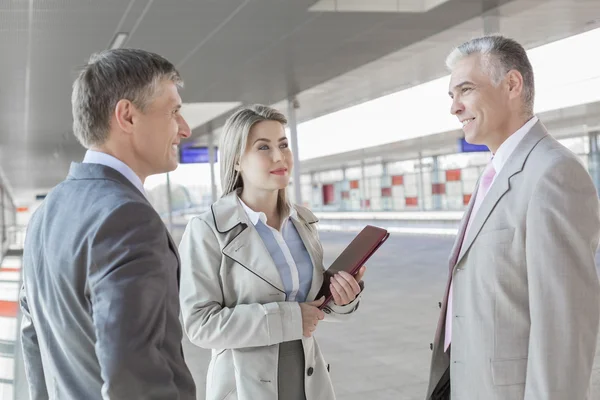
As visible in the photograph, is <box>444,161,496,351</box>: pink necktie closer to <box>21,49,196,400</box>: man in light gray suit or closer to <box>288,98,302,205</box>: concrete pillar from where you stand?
<box>21,49,196,400</box>: man in light gray suit

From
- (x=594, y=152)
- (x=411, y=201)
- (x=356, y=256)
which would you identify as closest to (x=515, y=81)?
(x=356, y=256)

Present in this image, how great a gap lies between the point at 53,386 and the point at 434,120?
3085cm

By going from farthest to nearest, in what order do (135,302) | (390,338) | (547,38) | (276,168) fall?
(547,38)
(390,338)
(276,168)
(135,302)

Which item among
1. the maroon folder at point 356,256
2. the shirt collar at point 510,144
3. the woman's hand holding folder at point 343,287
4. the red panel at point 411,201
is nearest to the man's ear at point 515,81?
the shirt collar at point 510,144

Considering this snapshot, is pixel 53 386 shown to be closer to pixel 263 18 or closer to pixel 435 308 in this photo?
pixel 435 308

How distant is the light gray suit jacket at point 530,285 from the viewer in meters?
1.95

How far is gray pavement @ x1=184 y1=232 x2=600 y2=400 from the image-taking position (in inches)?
233

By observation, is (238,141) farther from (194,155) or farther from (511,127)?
(194,155)

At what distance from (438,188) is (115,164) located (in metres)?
45.4

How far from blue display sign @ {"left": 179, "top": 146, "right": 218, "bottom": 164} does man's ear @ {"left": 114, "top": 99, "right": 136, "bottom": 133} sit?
89.8 ft

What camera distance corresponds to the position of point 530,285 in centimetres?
200

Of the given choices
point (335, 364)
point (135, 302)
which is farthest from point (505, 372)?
point (335, 364)

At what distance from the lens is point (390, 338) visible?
7.91 m

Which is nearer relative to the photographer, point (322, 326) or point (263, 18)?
point (322, 326)
